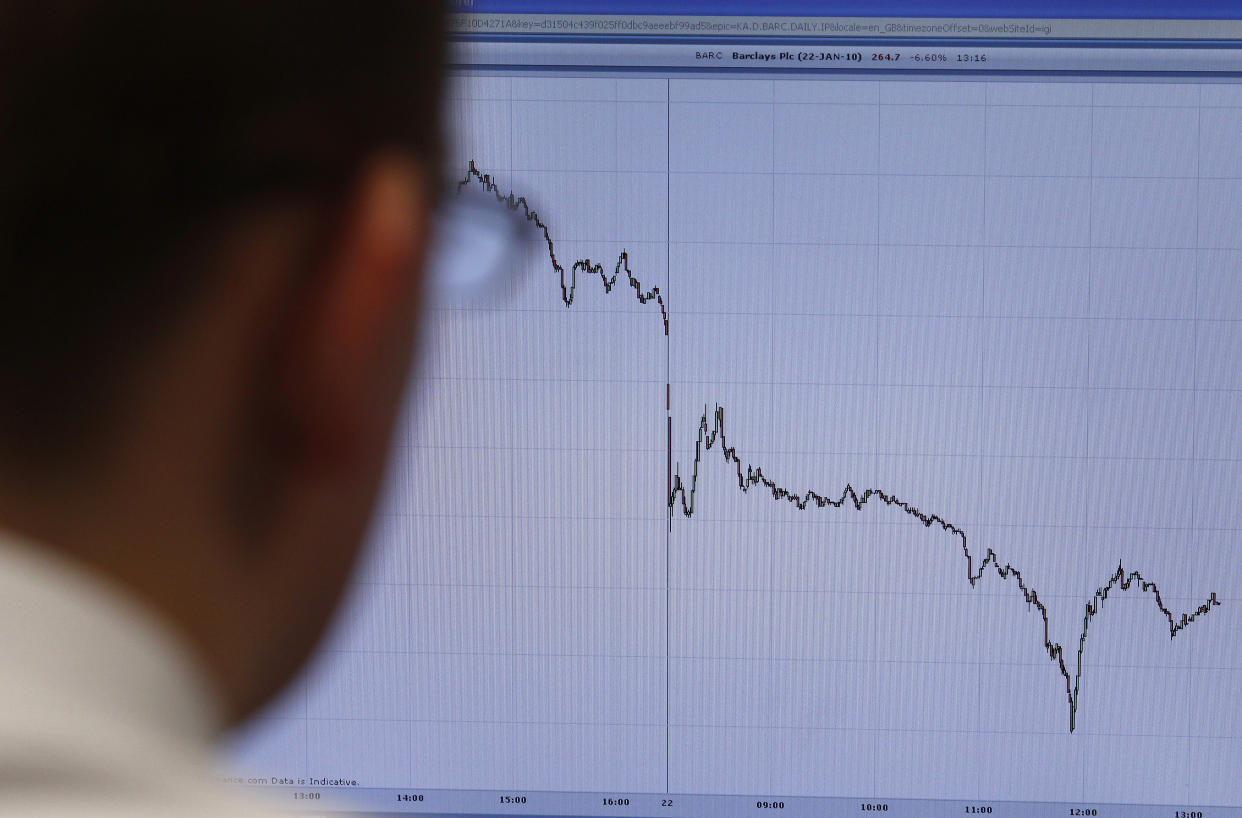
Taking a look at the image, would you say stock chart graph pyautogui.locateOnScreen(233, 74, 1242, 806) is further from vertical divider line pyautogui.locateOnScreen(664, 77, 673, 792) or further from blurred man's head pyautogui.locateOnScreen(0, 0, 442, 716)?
blurred man's head pyautogui.locateOnScreen(0, 0, 442, 716)

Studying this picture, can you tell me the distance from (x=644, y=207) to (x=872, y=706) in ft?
1.37

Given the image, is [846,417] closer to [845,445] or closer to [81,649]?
[845,445]

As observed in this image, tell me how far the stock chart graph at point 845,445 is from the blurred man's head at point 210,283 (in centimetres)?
45

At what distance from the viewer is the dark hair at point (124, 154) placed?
0.89 ft

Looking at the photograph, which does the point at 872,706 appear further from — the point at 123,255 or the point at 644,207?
the point at 123,255

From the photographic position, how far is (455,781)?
2.61 ft

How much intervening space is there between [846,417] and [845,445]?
0.07 ft

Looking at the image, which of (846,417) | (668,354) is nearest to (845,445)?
(846,417)

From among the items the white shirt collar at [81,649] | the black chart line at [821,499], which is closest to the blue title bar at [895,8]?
the black chart line at [821,499]

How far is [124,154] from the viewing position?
10.9 inches

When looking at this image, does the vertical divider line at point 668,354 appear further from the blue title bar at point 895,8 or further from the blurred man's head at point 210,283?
the blurred man's head at point 210,283

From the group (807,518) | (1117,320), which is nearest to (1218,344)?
(1117,320)

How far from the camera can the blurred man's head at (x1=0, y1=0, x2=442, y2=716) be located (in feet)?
0.90

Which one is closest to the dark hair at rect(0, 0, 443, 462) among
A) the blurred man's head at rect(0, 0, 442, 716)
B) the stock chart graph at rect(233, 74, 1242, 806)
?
the blurred man's head at rect(0, 0, 442, 716)
